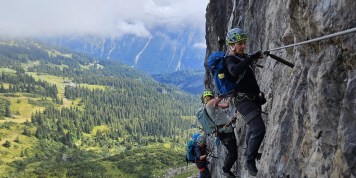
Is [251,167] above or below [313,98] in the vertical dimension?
below

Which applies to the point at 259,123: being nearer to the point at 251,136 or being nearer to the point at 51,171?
the point at 251,136

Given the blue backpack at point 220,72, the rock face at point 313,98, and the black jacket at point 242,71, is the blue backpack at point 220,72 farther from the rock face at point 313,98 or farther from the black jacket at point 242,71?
the rock face at point 313,98

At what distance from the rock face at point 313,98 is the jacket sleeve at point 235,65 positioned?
1696mm

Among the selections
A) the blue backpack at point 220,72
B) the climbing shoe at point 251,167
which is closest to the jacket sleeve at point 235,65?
the blue backpack at point 220,72

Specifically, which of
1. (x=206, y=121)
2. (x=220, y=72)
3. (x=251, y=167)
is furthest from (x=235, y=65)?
(x=206, y=121)

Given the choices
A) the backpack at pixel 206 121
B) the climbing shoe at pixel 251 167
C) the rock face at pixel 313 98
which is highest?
the rock face at pixel 313 98

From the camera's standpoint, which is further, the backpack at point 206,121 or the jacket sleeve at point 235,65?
the backpack at point 206,121

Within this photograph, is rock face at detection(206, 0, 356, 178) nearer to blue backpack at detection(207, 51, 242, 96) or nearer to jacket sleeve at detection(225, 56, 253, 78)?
jacket sleeve at detection(225, 56, 253, 78)

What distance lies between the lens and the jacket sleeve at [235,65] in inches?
438

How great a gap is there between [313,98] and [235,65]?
8.37 feet

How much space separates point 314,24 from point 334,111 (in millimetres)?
2579

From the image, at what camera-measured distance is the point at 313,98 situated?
973cm

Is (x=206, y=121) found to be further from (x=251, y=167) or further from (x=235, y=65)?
(x=235, y=65)

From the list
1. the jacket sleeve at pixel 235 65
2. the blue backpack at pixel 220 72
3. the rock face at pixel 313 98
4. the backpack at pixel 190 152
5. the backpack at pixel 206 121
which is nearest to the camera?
the rock face at pixel 313 98
